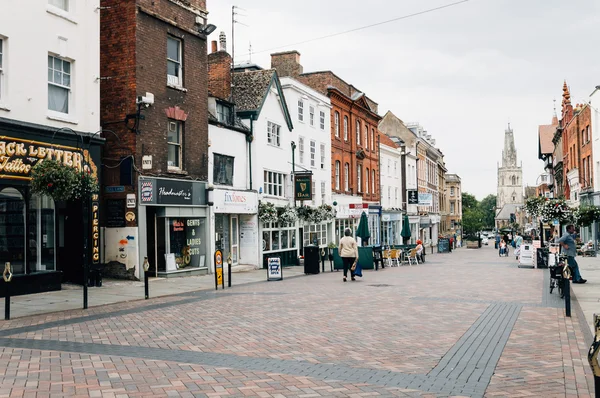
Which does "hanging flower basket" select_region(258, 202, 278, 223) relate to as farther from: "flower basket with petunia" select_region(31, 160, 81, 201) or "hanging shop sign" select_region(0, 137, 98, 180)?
"flower basket with petunia" select_region(31, 160, 81, 201)

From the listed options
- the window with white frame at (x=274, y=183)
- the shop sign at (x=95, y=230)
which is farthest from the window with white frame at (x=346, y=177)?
the shop sign at (x=95, y=230)

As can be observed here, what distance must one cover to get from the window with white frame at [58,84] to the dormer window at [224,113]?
8801 mm

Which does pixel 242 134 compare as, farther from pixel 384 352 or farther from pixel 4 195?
pixel 384 352

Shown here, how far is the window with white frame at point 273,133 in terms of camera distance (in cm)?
2961

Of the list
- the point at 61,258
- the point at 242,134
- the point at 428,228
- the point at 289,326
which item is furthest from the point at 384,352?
the point at 428,228

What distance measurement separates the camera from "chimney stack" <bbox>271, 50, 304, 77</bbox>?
39062mm

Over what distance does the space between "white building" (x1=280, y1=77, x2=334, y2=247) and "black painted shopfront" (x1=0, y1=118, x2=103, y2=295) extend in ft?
52.1

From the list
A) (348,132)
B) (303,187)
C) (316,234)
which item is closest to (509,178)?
(348,132)

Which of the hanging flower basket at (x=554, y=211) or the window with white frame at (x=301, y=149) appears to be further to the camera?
the window with white frame at (x=301, y=149)

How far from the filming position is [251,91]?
29.0 metres

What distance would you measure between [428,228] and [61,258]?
5690cm

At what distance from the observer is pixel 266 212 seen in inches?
1084

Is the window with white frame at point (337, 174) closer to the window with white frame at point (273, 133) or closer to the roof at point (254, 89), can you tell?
the window with white frame at point (273, 133)

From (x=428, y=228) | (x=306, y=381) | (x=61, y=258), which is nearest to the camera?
(x=306, y=381)
